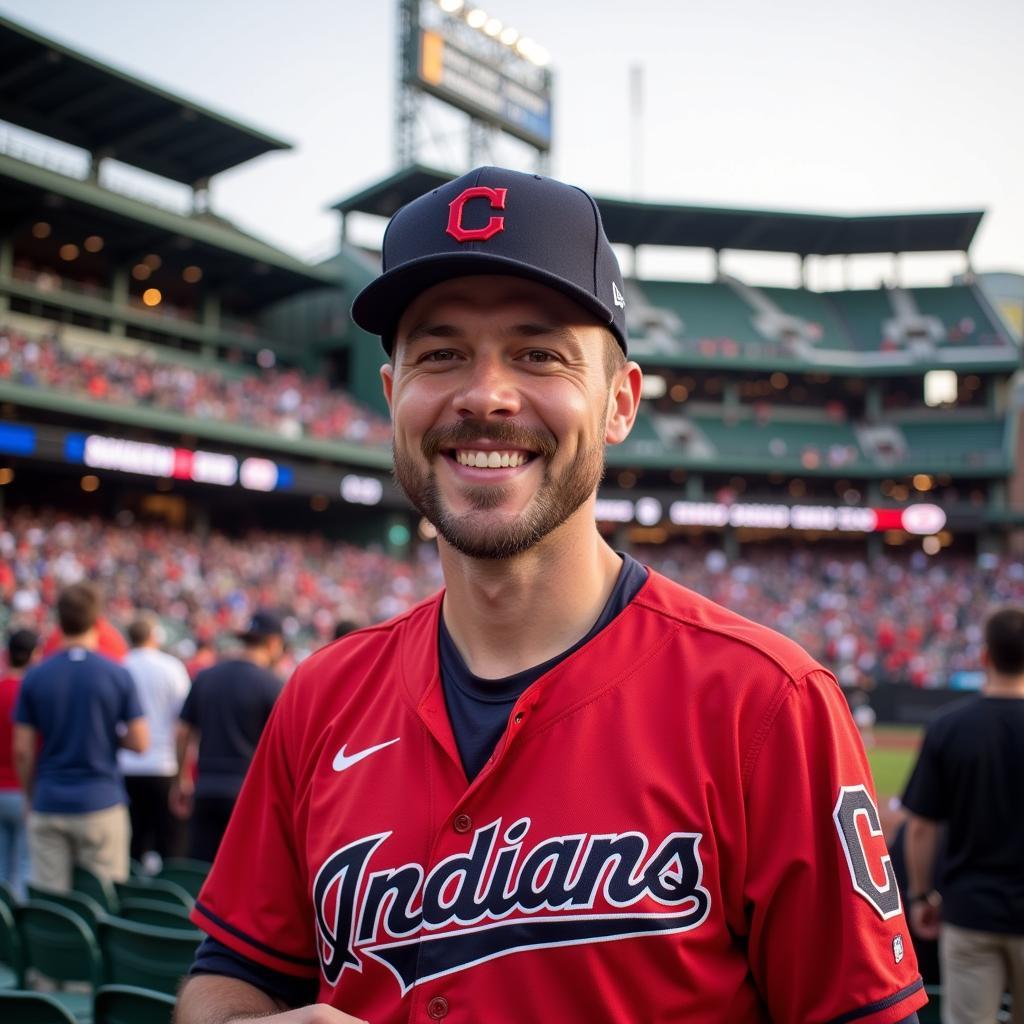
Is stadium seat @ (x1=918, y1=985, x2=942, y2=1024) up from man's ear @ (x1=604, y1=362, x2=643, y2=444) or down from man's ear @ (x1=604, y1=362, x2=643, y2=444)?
down

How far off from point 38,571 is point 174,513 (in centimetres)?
1175

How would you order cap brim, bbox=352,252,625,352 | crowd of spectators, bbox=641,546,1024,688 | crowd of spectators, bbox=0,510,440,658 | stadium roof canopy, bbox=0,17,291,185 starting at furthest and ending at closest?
crowd of spectators, bbox=641,546,1024,688 < stadium roof canopy, bbox=0,17,291,185 < crowd of spectators, bbox=0,510,440,658 < cap brim, bbox=352,252,625,352

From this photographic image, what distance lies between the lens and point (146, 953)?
3.56 m

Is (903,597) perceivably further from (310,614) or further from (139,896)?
(139,896)

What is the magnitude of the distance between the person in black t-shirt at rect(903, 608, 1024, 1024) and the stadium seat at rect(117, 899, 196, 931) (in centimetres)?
318

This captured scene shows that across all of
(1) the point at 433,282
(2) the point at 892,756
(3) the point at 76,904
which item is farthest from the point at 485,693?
(2) the point at 892,756

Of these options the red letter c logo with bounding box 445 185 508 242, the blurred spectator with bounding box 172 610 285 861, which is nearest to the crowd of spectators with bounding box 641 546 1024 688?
the blurred spectator with bounding box 172 610 285 861

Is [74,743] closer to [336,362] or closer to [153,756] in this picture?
[153,756]

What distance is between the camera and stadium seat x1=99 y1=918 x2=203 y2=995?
3447mm

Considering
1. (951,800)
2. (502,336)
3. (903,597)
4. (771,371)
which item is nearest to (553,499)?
(502,336)

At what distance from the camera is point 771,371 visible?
41.3 meters

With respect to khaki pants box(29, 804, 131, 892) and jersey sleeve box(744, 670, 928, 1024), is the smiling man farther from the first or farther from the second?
khaki pants box(29, 804, 131, 892)

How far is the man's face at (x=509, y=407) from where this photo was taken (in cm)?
175

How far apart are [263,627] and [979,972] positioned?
177 inches
